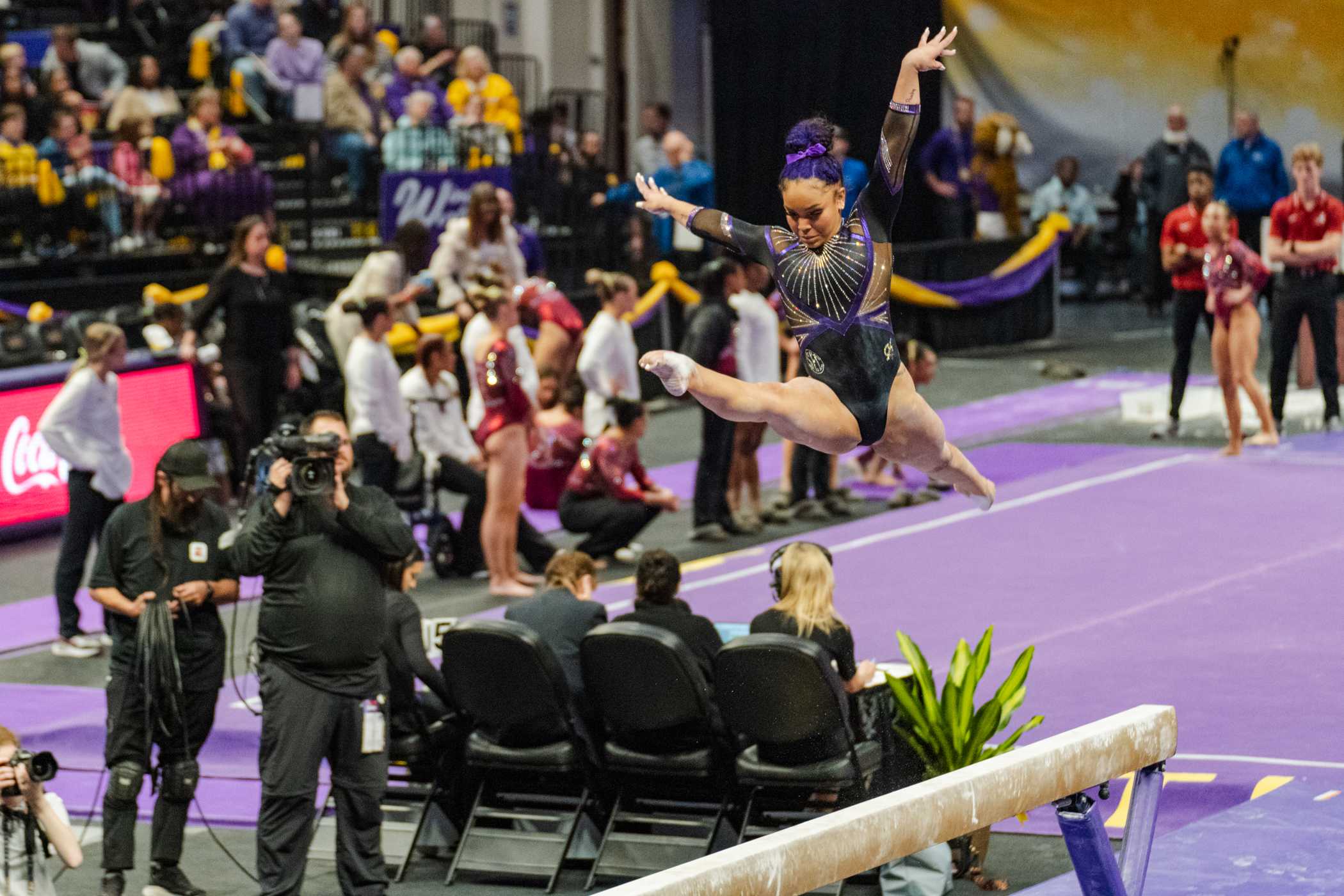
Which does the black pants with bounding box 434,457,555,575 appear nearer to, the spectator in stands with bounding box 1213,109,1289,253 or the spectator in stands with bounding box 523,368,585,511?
the spectator in stands with bounding box 523,368,585,511

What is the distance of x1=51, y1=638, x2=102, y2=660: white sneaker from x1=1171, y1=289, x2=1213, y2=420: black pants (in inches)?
271

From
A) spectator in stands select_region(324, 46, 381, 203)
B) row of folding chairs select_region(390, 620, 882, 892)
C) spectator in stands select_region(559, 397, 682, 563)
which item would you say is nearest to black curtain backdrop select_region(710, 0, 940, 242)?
spectator in stands select_region(324, 46, 381, 203)

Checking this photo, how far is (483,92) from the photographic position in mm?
17078

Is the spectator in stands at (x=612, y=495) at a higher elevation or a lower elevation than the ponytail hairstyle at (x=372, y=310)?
lower

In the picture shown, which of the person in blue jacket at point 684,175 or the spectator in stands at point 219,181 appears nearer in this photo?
the spectator in stands at point 219,181

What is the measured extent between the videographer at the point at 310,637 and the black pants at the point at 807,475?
5.27 m

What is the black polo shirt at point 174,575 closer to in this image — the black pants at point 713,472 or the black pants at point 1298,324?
the black pants at point 713,472

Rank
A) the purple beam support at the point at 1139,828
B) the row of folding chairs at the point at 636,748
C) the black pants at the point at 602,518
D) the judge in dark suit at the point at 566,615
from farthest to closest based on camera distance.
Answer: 1. the black pants at the point at 602,518
2. the judge in dark suit at the point at 566,615
3. the row of folding chairs at the point at 636,748
4. the purple beam support at the point at 1139,828

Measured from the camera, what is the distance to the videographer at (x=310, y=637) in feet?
20.5

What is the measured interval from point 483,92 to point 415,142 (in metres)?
1.61

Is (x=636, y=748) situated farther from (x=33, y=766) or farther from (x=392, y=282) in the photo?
(x=392, y=282)

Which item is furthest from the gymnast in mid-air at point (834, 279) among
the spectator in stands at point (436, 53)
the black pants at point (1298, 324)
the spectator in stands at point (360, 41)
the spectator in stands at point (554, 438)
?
the spectator in stands at point (436, 53)

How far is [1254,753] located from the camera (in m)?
7.02

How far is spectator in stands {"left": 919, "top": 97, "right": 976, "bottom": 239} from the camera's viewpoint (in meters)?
17.7
